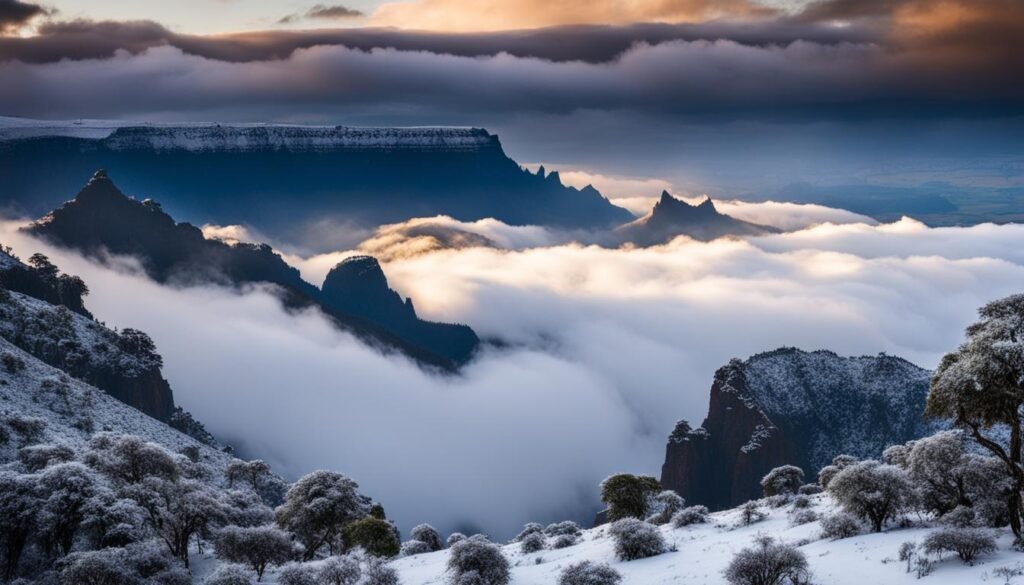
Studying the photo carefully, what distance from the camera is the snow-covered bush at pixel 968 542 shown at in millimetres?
38938

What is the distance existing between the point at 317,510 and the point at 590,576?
39076 mm

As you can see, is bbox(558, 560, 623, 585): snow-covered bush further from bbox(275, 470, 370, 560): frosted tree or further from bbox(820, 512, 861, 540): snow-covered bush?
bbox(275, 470, 370, 560): frosted tree

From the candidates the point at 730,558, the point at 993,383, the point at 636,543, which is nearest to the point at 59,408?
the point at 636,543

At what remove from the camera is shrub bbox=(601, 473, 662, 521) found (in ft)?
300

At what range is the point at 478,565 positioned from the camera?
56625 mm

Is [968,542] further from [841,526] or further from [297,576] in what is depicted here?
[297,576]

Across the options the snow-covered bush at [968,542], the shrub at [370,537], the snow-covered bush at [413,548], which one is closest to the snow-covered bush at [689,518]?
the shrub at [370,537]

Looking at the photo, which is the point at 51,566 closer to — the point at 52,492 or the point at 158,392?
the point at 52,492

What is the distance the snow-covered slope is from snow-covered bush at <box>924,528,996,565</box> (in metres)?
0.39

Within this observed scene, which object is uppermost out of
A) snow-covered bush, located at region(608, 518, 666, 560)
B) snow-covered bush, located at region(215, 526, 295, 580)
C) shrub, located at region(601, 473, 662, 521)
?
snow-covered bush, located at region(608, 518, 666, 560)

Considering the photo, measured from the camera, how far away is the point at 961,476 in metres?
46.3

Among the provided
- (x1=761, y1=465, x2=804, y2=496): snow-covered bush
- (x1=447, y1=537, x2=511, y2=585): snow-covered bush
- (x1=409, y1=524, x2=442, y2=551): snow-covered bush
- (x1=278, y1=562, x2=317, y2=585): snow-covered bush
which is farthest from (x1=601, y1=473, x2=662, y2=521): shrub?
(x1=278, y1=562, x2=317, y2=585): snow-covered bush

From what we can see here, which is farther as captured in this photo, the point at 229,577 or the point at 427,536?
the point at 427,536

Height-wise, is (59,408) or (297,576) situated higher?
(297,576)
